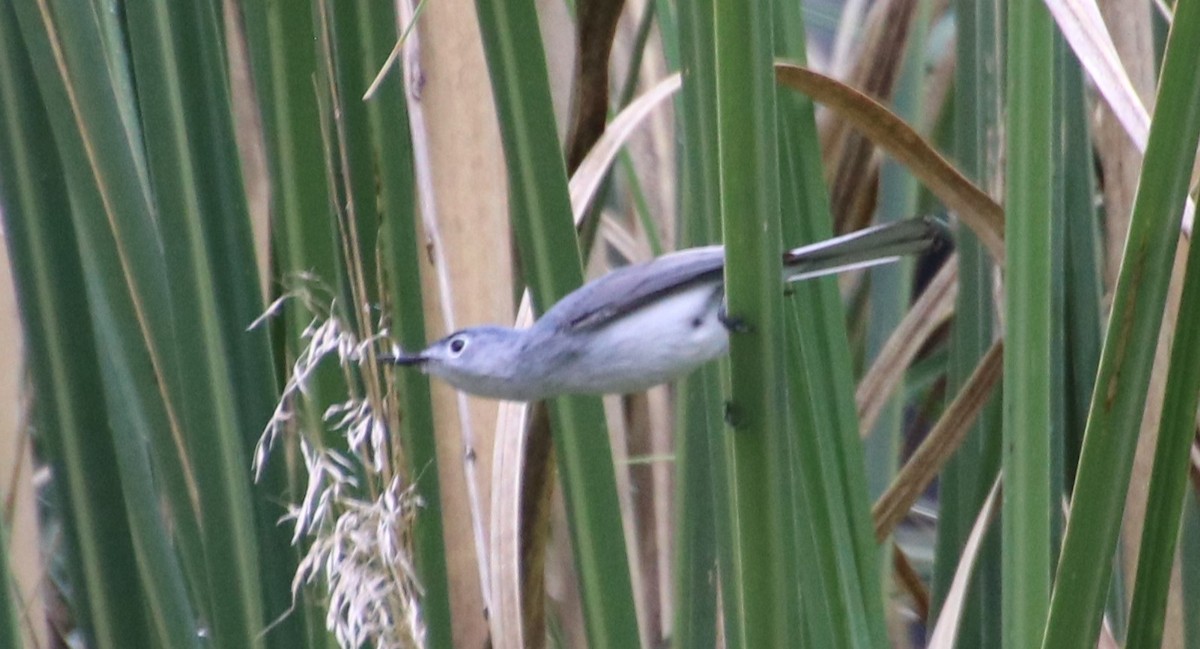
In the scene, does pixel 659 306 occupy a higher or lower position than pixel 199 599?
higher

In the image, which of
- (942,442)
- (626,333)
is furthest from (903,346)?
(626,333)

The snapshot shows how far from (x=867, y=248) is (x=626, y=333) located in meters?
0.15

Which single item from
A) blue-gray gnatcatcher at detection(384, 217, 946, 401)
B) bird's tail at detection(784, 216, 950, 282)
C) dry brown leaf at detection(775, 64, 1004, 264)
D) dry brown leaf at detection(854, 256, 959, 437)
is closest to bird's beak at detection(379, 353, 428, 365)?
blue-gray gnatcatcher at detection(384, 217, 946, 401)

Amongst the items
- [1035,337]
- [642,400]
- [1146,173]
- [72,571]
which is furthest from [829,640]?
[642,400]

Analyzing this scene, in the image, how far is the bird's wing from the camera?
700 mm

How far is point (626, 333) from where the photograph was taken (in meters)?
0.73

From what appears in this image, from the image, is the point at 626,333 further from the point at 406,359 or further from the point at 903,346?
the point at 903,346

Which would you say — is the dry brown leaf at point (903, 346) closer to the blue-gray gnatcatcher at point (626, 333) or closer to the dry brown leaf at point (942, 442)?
the dry brown leaf at point (942, 442)

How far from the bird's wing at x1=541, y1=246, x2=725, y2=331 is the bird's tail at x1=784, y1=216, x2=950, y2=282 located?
0.05m

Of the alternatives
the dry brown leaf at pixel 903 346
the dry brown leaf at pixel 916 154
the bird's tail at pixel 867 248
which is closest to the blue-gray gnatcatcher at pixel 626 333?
the bird's tail at pixel 867 248

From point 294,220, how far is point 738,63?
24cm

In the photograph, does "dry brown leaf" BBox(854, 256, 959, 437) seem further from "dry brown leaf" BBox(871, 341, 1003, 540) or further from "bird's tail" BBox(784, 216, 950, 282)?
"bird's tail" BBox(784, 216, 950, 282)

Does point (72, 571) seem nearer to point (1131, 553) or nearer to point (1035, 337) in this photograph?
point (1035, 337)

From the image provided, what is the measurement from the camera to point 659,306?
735 mm
